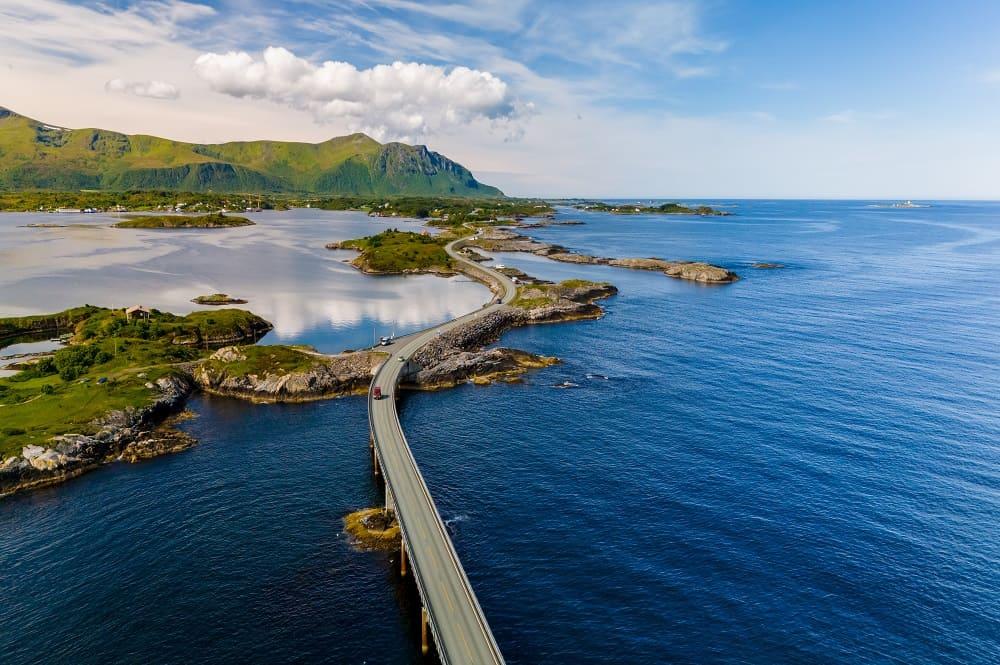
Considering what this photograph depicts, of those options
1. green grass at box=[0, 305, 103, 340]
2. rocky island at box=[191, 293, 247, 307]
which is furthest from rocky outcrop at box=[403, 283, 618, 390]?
green grass at box=[0, 305, 103, 340]

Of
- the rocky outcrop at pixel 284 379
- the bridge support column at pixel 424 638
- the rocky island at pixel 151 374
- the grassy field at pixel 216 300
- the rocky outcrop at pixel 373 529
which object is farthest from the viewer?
the grassy field at pixel 216 300

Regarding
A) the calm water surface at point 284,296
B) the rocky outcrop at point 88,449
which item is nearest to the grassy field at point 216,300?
the calm water surface at point 284,296

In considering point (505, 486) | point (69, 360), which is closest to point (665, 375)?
point (505, 486)

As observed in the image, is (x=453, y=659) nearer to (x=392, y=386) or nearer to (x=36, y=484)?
(x=392, y=386)

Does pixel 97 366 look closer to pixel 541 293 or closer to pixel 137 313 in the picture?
pixel 137 313

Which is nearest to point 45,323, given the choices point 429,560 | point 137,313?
point 137,313

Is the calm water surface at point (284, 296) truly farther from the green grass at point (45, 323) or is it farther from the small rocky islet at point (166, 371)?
the small rocky islet at point (166, 371)
